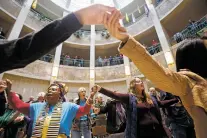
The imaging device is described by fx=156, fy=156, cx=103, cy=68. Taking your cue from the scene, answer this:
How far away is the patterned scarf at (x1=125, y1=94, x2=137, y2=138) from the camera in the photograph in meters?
1.93

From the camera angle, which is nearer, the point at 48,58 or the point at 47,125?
the point at 47,125

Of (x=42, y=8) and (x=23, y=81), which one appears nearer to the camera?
(x=23, y=81)

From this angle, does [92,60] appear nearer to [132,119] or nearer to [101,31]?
[101,31]

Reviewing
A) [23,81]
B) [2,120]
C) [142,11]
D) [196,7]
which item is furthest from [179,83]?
[142,11]

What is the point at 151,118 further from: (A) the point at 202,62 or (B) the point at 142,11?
(B) the point at 142,11

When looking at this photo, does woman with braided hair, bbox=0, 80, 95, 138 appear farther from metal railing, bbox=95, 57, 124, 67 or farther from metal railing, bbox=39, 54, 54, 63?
metal railing, bbox=95, 57, 124, 67

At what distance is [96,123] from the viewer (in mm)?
4020

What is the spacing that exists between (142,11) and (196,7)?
181 inches

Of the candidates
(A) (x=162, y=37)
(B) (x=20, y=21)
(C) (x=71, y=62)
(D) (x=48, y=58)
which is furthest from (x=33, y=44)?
(C) (x=71, y=62)

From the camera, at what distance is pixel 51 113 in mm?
1895

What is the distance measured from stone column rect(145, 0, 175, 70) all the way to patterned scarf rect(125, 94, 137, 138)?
6961 millimetres

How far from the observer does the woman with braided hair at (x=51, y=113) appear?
1.73m

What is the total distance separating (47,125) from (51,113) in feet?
0.55

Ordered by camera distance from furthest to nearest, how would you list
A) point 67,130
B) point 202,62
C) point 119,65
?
point 119,65 < point 67,130 < point 202,62
